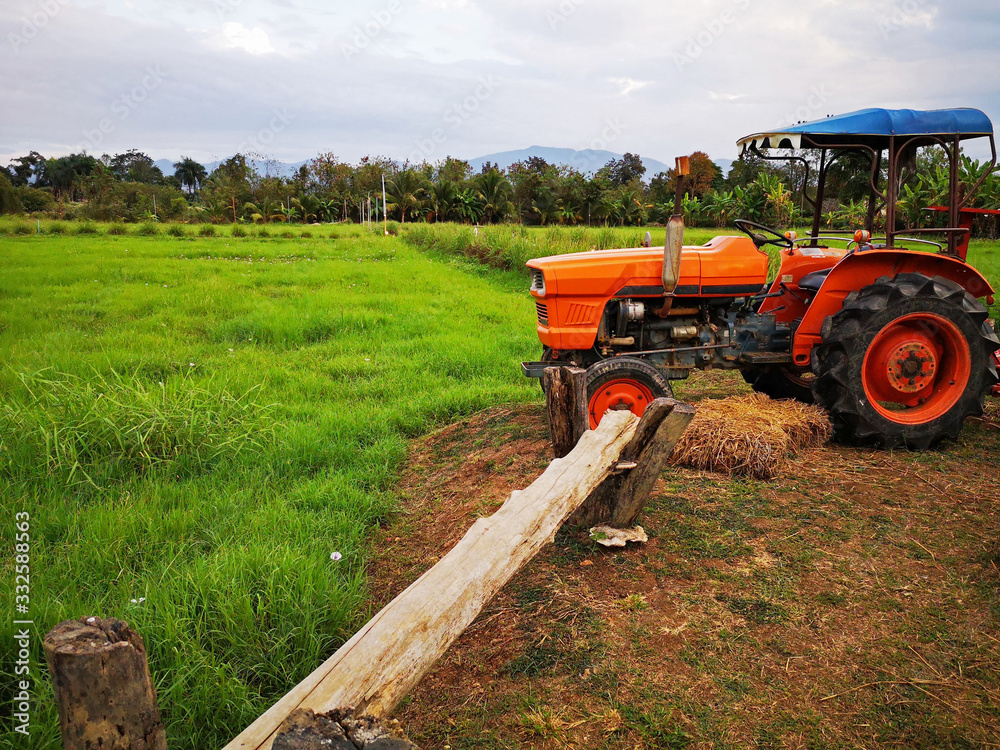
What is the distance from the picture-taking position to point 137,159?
64.4m

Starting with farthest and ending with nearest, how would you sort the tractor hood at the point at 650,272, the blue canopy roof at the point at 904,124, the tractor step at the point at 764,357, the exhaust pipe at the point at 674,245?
the tractor step at the point at 764,357, the tractor hood at the point at 650,272, the blue canopy roof at the point at 904,124, the exhaust pipe at the point at 674,245

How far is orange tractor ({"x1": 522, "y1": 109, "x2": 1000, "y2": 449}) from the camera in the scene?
390 cm

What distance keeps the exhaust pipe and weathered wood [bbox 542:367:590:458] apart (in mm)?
1140

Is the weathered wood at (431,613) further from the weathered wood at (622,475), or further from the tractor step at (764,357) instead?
the tractor step at (764,357)

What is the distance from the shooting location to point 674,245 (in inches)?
156

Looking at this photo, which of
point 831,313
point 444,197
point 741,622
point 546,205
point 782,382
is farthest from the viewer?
point 546,205

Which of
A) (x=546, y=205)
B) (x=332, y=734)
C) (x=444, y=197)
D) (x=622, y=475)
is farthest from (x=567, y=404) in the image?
(x=546, y=205)

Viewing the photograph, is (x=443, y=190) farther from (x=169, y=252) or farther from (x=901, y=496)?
(x=901, y=496)

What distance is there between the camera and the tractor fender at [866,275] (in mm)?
4109

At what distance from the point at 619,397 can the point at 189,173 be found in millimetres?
70200

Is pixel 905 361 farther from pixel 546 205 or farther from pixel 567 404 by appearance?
pixel 546 205

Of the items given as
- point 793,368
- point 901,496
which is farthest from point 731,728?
point 793,368

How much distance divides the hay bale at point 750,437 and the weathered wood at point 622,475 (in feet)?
3.16

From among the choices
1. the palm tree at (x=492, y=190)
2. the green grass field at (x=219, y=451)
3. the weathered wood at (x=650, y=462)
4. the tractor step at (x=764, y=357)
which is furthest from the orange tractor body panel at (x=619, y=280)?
the palm tree at (x=492, y=190)
